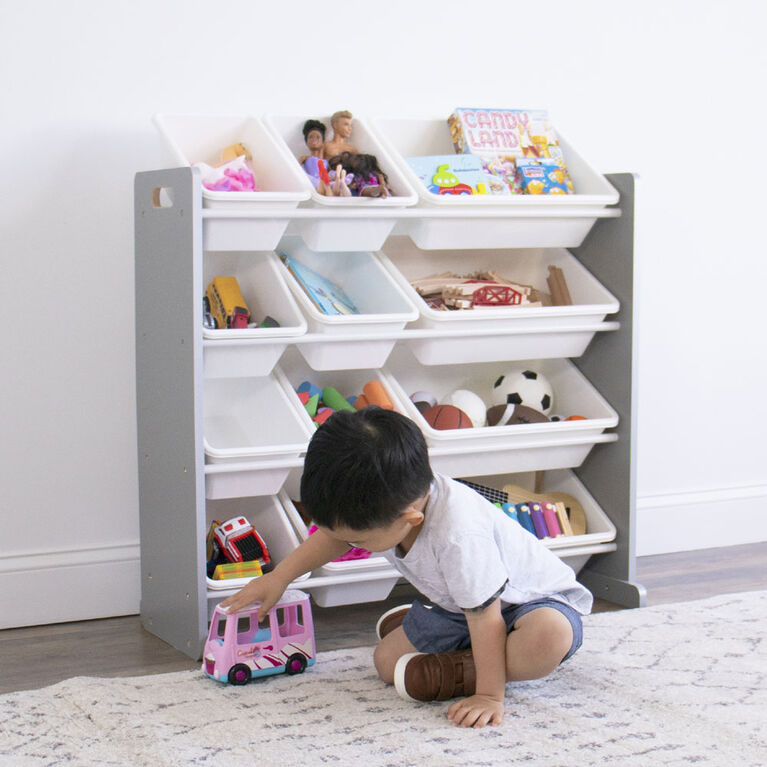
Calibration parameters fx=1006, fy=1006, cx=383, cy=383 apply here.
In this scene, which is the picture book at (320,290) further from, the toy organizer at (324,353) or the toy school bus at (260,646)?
the toy school bus at (260,646)

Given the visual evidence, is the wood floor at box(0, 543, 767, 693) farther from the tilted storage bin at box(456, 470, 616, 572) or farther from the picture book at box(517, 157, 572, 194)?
the picture book at box(517, 157, 572, 194)

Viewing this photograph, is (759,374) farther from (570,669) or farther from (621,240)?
(570,669)

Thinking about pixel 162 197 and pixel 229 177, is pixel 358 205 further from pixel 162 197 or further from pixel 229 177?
pixel 162 197

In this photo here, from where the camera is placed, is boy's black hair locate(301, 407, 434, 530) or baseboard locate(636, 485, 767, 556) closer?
boy's black hair locate(301, 407, 434, 530)

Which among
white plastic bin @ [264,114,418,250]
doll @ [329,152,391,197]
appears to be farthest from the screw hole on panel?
doll @ [329,152,391,197]

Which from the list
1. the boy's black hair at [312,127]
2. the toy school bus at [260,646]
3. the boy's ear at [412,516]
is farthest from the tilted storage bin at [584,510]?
the boy's black hair at [312,127]

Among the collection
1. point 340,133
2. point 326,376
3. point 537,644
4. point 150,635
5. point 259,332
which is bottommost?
point 150,635

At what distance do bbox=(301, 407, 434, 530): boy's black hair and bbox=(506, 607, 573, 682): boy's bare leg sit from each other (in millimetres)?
287

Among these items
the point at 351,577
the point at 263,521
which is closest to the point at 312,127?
the point at 263,521

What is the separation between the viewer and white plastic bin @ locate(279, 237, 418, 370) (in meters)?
1.80

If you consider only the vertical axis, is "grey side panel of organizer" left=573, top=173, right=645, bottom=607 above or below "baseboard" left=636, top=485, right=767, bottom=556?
above

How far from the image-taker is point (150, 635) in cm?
188

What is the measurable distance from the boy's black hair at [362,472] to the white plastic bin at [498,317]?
55 centimetres

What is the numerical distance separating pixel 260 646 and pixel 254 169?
35.6 inches
